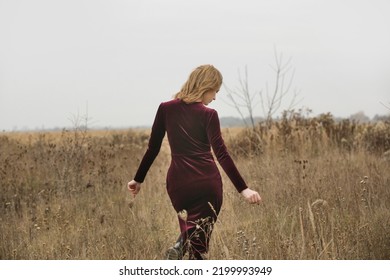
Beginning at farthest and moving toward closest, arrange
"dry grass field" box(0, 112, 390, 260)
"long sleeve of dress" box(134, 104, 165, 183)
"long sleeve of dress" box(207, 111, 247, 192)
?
1. "dry grass field" box(0, 112, 390, 260)
2. "long sleeve of dress" box(134, 104, 165, 183)
3. "long sleeve of dress" box(207, 111, 247, 192)

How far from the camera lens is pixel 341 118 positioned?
8.27 meters

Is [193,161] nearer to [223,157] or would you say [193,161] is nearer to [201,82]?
[223,157]

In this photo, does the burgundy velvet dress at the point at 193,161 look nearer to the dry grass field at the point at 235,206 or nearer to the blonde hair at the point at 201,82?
the blonde hair at the point at 201,82

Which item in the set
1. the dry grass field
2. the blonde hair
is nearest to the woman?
the blonde hair

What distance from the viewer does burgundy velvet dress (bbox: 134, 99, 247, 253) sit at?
10.2ft

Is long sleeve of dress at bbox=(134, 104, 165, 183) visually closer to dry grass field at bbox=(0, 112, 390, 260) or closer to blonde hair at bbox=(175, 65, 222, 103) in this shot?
blonde hair at bbox=(175, 65, 222, 103)

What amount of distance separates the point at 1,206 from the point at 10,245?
4.81ft

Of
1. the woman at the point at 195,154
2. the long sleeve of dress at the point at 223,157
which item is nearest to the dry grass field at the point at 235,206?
the woman at the point at 195,154

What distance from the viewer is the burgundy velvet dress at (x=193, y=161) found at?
3105mm

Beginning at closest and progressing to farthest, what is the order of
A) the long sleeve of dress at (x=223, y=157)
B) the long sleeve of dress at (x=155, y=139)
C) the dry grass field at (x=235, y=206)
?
1. the long sleeve of dress at (x=223, y=157)
2. the long sleeve of dress at (x=155, y=139)
3. the dry grass field at (x=235, y=206)

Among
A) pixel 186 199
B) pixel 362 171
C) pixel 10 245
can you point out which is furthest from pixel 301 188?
pixel 10 245

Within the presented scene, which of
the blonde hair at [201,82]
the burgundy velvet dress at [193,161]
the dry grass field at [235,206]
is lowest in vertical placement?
the dry grass field at [235,206]

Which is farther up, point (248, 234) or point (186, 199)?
point (186, 199)
